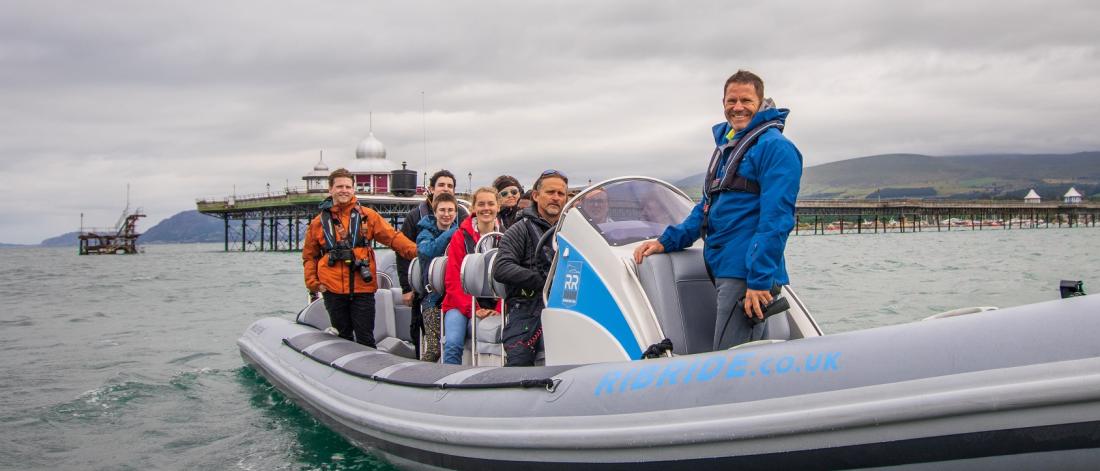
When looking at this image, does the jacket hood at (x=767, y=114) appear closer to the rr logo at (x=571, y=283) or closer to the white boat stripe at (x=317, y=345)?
the rr logo at (x=571, y=283)

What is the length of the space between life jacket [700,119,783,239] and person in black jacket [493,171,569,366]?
58.4 inches

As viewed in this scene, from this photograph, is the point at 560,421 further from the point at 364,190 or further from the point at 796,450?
the point at 364,190

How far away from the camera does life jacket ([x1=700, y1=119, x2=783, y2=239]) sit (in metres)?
4.00

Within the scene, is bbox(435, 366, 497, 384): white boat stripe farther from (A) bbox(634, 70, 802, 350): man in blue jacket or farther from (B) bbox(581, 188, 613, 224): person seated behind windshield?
(A) bbox(634, 70, 802, 350): man in blue jacket

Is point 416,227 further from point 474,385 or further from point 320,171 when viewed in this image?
point 320,171

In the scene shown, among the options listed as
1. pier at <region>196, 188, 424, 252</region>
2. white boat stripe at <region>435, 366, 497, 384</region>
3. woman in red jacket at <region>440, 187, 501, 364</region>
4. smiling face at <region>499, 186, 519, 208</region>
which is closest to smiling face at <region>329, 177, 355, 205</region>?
woman in red jacket at <region>440, 187, 501, 364</region>

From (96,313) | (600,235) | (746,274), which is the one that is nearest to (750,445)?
(746,274)

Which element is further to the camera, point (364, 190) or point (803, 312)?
point (364, 190)

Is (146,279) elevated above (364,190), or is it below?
below

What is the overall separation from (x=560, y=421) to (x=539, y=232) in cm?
179

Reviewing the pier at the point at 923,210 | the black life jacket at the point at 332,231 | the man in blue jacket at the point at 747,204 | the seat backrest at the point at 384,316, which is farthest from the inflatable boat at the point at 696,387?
the pier at the point at 923,210

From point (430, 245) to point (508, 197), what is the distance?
2.50 feet

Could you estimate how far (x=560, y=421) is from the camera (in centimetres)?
406

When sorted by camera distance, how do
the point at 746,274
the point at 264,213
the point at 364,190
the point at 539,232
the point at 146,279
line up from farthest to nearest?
the point at 264,213 < the point at 364,190 < the point at 146,279 < the point at 539,232 < the point at 746,274
